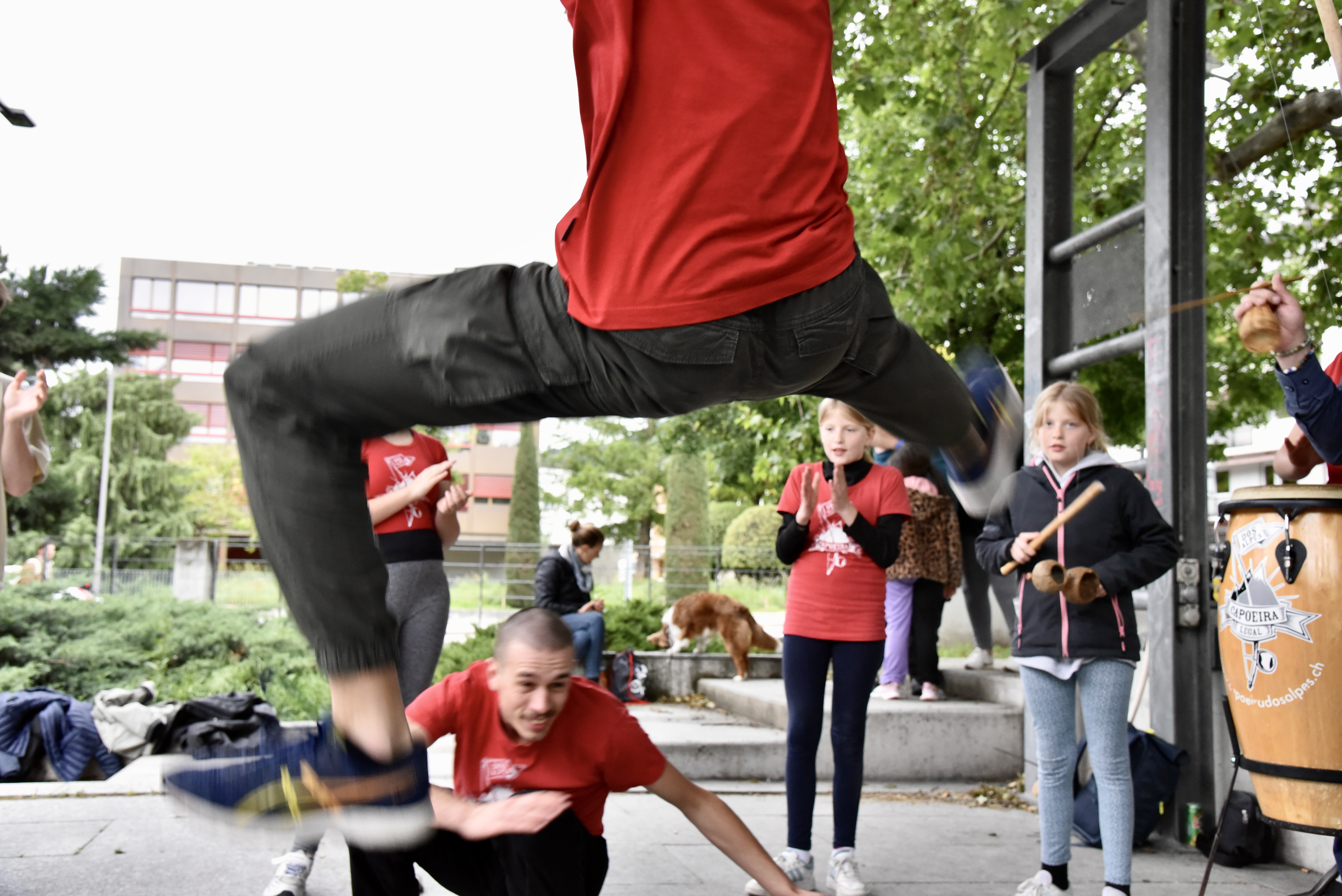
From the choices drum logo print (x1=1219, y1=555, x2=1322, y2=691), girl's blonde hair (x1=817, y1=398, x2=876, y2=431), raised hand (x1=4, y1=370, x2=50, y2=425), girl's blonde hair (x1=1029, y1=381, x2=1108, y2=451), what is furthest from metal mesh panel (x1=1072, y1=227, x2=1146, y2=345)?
raised hand (x1=4, y1=370, x2=50, y2=425)

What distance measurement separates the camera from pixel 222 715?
651 cm

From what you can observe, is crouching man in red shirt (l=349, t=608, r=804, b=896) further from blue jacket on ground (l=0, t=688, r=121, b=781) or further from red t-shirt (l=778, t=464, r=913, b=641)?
blue jacket on ground (l=0, t=688, r=121, b=781)

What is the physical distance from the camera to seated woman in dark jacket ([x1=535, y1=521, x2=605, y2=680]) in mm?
9070

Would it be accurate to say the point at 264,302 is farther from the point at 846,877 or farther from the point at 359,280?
the point at 846,877

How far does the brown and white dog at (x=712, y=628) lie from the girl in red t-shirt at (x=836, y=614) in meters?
4.88

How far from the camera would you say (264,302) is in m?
69.3

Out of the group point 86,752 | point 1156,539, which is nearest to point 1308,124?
point 1156,539

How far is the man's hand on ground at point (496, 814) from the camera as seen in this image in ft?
8.34

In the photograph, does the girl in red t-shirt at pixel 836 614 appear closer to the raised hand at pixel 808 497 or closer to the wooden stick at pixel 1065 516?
the raised hand at pixel 808 497

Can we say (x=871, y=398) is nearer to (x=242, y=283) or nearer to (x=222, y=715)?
(x=222, y=715)

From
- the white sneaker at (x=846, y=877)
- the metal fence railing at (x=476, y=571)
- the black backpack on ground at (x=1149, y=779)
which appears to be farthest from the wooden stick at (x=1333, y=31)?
the metal fence railing at (x=476, y=571)

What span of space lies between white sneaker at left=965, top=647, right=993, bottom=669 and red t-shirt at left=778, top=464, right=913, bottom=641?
3.73 meters

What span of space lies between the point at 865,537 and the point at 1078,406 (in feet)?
3.15

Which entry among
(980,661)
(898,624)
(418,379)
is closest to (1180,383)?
(898,624)
